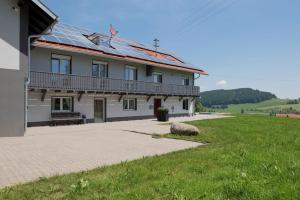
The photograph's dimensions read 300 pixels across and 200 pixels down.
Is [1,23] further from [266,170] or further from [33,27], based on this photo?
[266,170]

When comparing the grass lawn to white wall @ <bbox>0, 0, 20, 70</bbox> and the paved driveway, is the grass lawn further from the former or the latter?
white wall @ <bbox>0, 0, 20, 70</bbox>

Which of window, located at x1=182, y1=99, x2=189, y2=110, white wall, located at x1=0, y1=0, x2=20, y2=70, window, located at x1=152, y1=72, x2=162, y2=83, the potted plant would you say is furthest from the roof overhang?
window, located at x1=182, y1=99, x2=189, y2=110

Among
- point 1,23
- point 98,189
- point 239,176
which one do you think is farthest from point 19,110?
point 239,176

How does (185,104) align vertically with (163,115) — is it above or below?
above

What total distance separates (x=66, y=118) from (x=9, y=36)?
26.9ft

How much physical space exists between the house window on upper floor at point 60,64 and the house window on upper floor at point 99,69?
2.44 m

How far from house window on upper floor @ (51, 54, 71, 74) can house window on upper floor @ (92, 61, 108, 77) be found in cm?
244

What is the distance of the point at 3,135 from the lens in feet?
40.0

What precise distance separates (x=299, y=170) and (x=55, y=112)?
17.1 metres

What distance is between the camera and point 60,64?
20.1 meters

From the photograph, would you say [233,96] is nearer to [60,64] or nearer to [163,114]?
[163,114]

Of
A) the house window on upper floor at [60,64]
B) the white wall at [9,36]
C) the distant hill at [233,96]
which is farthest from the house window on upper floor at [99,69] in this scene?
the distant hill at [233,96]

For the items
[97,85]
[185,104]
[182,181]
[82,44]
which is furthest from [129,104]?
[182,181]

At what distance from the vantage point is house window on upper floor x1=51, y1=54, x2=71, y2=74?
19656 mm
